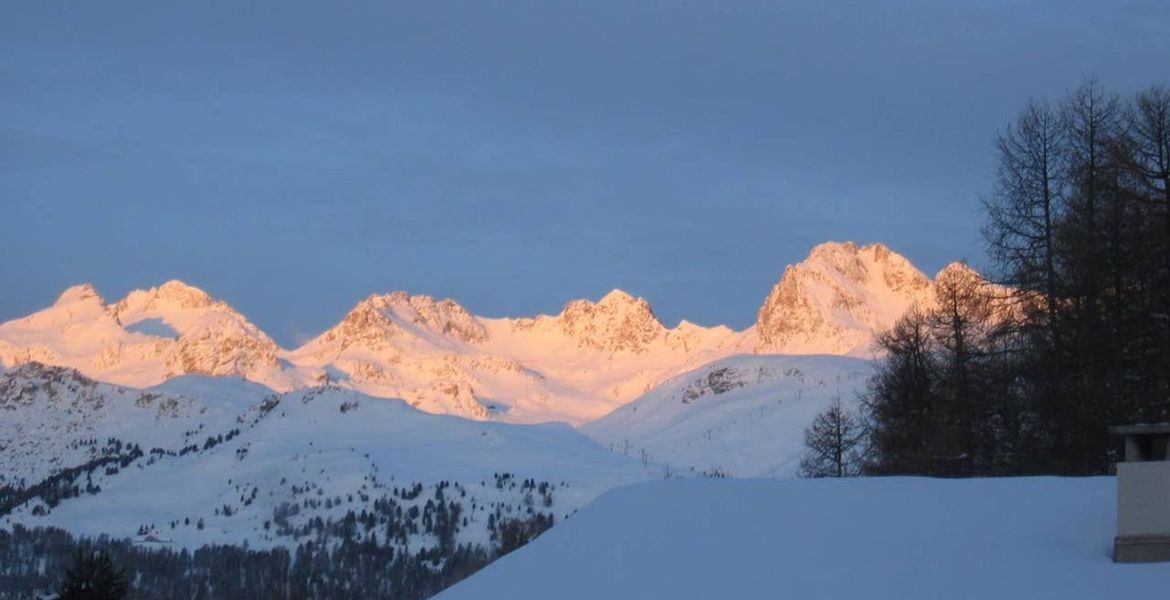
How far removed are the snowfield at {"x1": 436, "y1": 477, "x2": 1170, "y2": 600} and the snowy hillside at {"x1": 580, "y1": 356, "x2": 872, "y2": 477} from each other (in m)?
112

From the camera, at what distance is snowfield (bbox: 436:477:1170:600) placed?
17234 millimetres

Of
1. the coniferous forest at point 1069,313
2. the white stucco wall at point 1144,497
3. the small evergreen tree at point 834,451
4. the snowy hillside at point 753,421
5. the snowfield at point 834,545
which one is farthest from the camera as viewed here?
the snowy hillside at point 753,421

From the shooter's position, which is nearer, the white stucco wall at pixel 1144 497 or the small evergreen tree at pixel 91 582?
the white stucco wall at pixel 1144 497

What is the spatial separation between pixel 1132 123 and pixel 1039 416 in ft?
18.2

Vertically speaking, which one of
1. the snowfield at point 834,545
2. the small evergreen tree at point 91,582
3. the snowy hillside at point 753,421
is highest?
the snowy hillside at point 753,421

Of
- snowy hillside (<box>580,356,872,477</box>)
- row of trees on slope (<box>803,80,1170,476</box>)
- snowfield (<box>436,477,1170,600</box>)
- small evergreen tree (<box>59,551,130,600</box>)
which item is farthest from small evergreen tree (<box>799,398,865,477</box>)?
snowy hillside (<box>580,356,872,477</box>)

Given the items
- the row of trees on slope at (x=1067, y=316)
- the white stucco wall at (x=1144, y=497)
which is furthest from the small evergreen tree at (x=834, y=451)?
the white stucco wall at (x=1144, y=497)

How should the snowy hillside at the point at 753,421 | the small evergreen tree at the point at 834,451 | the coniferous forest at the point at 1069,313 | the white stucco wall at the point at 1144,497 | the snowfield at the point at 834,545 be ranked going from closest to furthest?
1. the white stucco wall at the point at 1144,497
2. the snowfield at the point at 834,545
3. the coniferous forest at the point at 1069,313
4. the small evergreen tree at the point at 834,451
5. the snowy hillside at the point at 753,421

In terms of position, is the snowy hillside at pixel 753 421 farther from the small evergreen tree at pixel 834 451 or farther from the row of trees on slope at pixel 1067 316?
the row of trees on slope at pixel 1067 316

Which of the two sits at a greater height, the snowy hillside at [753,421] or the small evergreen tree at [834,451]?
the snowy hillside at [753,421]

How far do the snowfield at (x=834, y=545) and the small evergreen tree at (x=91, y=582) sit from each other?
1262 centimetres

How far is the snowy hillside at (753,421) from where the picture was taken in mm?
153375

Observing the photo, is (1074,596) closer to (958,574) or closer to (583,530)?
(958,574)

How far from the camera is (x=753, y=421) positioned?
562 ft
